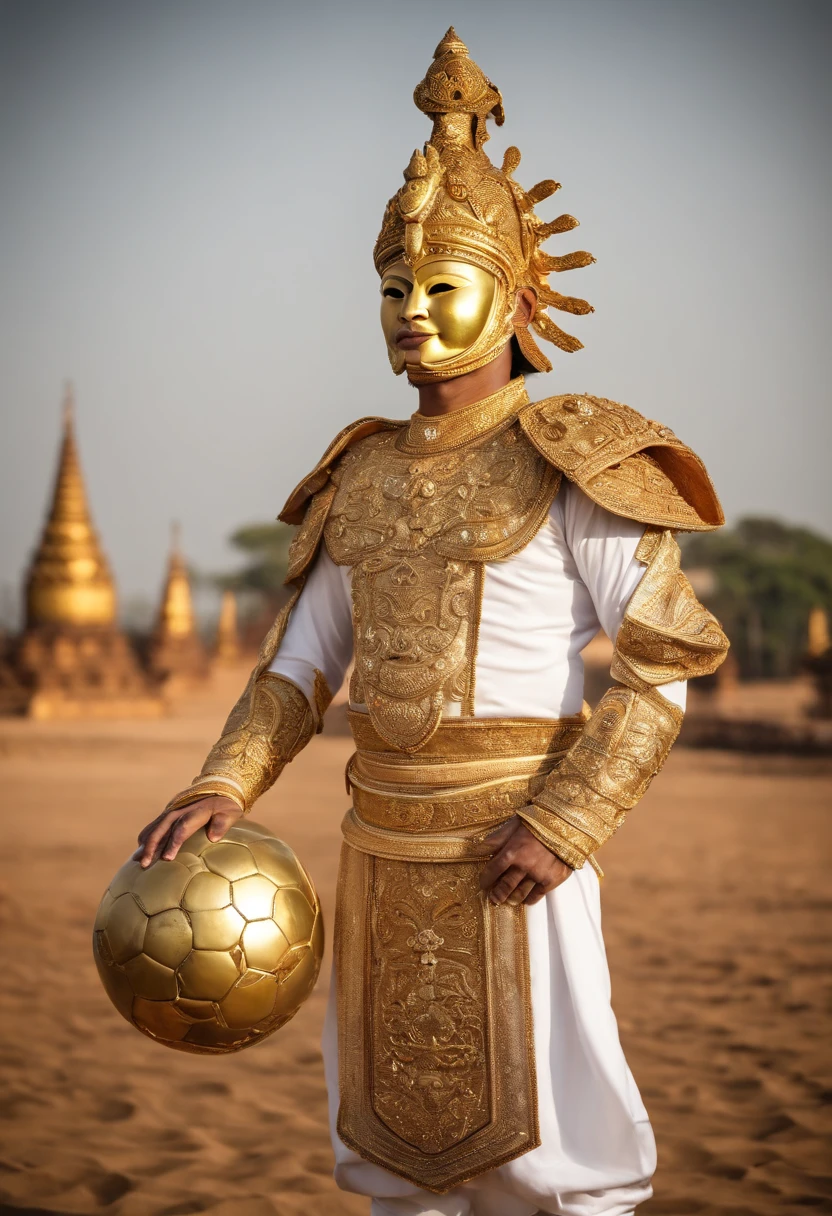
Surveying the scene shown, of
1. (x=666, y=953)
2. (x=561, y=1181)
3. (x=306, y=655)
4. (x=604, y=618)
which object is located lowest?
(x=666, y=953)

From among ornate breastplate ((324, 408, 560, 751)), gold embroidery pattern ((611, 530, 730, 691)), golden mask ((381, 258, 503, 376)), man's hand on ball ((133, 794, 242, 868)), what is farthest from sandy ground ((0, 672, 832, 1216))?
golden mask ((381, 258, 503, 376))

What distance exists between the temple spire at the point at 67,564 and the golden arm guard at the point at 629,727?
13.8 meters

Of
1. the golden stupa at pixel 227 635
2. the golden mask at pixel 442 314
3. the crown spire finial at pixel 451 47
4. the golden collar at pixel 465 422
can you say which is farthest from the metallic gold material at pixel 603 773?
the golden stupa at pixel 227 635

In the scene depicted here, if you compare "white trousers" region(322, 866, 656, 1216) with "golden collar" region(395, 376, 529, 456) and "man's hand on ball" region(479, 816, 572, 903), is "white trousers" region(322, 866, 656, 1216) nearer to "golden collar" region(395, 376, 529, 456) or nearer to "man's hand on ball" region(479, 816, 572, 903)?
"man's hand on ball" region(479, 816, 572, 903)

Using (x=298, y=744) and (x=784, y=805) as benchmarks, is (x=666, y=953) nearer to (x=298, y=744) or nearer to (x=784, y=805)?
(x=298, y=744)

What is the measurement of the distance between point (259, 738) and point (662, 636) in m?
0.89

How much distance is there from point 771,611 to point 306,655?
1428 centimetres

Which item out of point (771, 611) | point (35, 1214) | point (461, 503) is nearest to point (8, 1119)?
point (35, 1214)

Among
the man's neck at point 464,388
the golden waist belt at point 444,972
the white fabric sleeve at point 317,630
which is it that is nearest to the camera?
the golden waist belt at point 444,972

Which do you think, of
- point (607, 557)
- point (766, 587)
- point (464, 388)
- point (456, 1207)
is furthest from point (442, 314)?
point (766, 587)

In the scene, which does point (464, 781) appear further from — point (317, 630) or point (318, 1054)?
point (318, 1054)

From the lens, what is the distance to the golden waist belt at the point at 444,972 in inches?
93.0

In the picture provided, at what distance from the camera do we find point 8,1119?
4.61 m

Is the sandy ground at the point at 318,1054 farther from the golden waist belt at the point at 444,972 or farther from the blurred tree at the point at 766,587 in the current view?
the blurred tree at the point at 766,587
